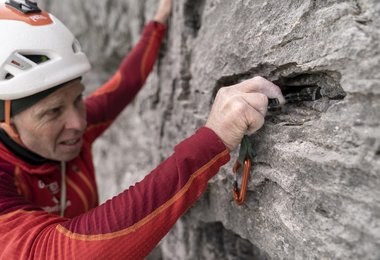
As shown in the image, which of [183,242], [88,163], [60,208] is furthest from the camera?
[183,242]

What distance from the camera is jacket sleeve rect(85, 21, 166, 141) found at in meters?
2.85

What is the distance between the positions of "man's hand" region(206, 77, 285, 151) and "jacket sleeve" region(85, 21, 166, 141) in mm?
1523

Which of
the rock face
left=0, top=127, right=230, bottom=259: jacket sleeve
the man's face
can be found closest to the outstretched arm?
the rock face

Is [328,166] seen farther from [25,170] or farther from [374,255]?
[25,170]

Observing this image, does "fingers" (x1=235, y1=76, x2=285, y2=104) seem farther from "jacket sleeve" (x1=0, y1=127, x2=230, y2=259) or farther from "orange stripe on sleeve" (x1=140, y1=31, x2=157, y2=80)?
"orange stripe on sleeve" (x1=140, y1=31, x2=157, y2=80)

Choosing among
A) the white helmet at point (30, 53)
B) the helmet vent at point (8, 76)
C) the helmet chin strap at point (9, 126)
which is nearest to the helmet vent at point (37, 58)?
the white helmet at point (30, 53)

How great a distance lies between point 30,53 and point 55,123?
0.40 meters

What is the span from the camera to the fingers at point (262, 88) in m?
1.52

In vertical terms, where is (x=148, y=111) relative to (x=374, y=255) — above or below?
below

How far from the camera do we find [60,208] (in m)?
2.25

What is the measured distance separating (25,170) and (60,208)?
0.37 metres

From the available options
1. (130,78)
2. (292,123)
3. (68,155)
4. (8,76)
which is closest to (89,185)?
(68,155)

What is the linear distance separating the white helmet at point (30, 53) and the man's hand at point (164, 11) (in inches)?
39.8

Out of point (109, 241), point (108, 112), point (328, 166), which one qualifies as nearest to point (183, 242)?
point (108, 112)
